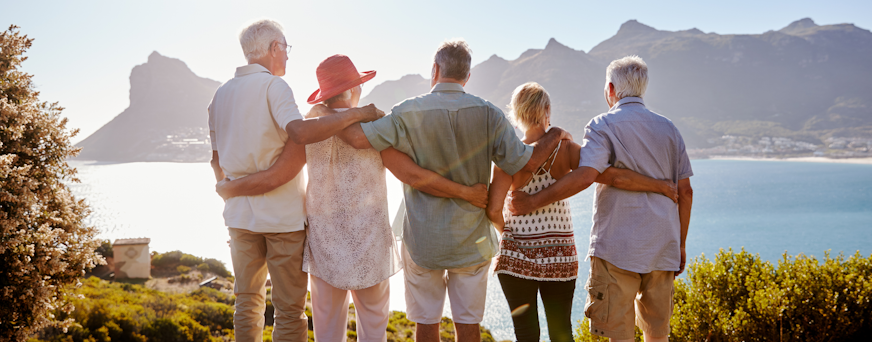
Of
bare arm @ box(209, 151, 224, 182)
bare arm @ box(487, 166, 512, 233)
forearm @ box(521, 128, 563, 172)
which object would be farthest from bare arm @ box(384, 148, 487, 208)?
bare arm @ box(209, 151, 224, 182)

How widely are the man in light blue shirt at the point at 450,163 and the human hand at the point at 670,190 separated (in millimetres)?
713

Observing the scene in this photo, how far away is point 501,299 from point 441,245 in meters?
43.6

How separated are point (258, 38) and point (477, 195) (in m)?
1.64

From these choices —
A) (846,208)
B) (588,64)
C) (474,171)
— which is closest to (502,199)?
(474,171)

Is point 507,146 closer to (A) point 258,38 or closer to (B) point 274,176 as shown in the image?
(B) point 274,176

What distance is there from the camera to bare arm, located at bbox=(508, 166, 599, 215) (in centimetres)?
258

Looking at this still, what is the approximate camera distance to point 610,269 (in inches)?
105

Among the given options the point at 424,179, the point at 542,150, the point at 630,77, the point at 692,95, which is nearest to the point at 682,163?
the point at 630,77

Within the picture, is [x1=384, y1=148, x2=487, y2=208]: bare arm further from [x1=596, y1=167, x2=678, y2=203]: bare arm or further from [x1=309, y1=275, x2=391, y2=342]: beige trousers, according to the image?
[x1=596, y1=167, x2=678, y2=203]: bare arm

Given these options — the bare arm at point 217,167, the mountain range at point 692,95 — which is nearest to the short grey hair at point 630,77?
the bare arm at point 217,167

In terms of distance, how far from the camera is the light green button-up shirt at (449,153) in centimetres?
247

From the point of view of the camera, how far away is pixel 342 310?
8.82 ft

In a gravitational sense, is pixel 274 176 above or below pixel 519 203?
above

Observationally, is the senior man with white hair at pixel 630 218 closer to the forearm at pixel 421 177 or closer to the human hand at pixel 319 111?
the forearm at pixel 421 177
